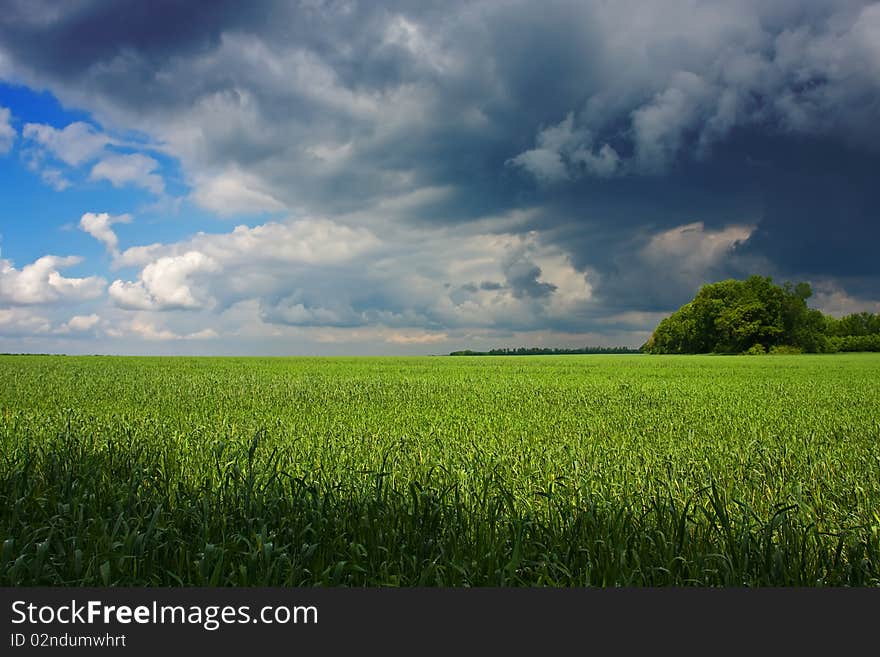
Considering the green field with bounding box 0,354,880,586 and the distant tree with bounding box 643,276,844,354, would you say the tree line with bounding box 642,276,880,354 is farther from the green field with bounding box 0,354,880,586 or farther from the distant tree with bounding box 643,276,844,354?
the green field with bounding box 0,354,880,586

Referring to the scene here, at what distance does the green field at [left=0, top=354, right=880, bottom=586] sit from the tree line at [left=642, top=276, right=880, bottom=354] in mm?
89763

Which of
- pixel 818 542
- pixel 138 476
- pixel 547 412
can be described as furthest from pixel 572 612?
pixel 547 412

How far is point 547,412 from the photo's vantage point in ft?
49.6

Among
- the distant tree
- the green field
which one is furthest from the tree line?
the green field

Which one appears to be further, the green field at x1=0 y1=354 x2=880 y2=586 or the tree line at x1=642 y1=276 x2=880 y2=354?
the tree line at x1=642 y1=276 x2=880 y2=354

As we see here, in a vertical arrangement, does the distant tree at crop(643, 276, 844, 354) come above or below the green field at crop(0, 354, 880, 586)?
above

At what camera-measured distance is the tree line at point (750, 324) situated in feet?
314

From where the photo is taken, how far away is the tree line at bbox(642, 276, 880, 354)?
95.6 m

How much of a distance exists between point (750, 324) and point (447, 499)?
102m

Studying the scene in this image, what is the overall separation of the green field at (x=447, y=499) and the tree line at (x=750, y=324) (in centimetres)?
8976

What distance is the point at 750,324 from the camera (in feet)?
308

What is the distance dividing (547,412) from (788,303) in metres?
103

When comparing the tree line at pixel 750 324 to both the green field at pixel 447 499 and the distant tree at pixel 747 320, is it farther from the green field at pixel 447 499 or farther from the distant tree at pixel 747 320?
the green field at pixel 447 499

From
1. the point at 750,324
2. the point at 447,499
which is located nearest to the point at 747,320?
the point at 750,324
